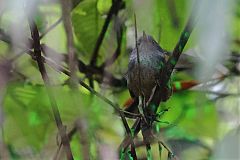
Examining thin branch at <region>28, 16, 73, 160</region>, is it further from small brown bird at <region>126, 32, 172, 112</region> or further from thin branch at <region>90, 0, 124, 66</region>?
thin branch at <region>90, 0, 124, 66</region>

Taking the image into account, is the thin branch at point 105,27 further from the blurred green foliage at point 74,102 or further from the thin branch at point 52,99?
the thin branch at point 52,99

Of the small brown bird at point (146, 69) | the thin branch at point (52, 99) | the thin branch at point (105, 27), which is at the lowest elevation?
the thin branch at point (52, 99)

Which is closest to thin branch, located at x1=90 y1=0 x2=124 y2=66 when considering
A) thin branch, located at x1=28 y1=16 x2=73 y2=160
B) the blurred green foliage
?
the blurred green foliage

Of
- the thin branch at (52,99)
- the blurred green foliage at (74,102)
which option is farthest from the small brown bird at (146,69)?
the thin branch at (52,99)

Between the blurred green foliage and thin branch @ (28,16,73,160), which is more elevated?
the blurred green foliage

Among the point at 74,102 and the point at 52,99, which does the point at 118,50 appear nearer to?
the point at 74,102

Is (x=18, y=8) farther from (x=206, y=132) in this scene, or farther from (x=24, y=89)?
(x=206, y=132)

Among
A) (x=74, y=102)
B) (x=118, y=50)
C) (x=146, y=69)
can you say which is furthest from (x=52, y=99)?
(x=118, y=50)

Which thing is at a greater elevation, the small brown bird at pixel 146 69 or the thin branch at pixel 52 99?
the small brown bird at pixel 146 69

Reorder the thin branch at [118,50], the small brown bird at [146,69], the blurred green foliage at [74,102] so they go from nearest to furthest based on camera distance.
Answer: the small brown bird at [146,69] → the blurred green foliage at [74,102] → the thin branch at [118,50]

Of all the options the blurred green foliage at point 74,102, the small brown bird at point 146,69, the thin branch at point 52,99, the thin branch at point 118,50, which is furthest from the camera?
the thin branch at point 118,50
